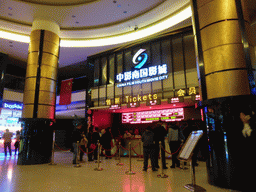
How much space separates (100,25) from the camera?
10.2m

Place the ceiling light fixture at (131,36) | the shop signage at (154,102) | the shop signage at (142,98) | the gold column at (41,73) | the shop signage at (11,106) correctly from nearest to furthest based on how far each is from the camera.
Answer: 1. the gold column at (41,73)
2. the shop signage at (154,102)
3. the ceiling light fixture at (131,36)
4. the shop signage at (142,98)
5. the shop signage at (11,106)

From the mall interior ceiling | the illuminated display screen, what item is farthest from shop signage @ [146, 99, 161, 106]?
the mall interior ceiling

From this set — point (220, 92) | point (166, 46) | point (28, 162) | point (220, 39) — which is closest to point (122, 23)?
point (166, 46)

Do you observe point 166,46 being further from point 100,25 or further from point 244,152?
point 244,152

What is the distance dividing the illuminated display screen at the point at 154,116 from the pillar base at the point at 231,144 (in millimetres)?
6394

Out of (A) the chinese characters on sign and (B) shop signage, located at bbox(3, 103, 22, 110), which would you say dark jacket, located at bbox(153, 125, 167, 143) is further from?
(B) shop signage, located at bbox(3, 103, 22, 110)

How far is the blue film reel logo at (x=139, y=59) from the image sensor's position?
444 inches

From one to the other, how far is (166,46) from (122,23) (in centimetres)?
301

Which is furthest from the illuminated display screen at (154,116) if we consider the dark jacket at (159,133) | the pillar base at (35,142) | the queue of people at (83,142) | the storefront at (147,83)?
the pillar base at (35,142)

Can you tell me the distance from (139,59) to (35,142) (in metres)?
7.53

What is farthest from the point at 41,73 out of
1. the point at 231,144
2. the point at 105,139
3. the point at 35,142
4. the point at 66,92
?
the point at 231,144

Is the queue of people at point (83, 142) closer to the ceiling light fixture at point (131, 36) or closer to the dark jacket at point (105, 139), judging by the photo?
the dark jacket at point (105, 139)

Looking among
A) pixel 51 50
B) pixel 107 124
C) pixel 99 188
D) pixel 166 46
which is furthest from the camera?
pixel 107 124

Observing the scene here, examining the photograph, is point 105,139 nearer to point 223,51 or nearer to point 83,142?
point 83,142
